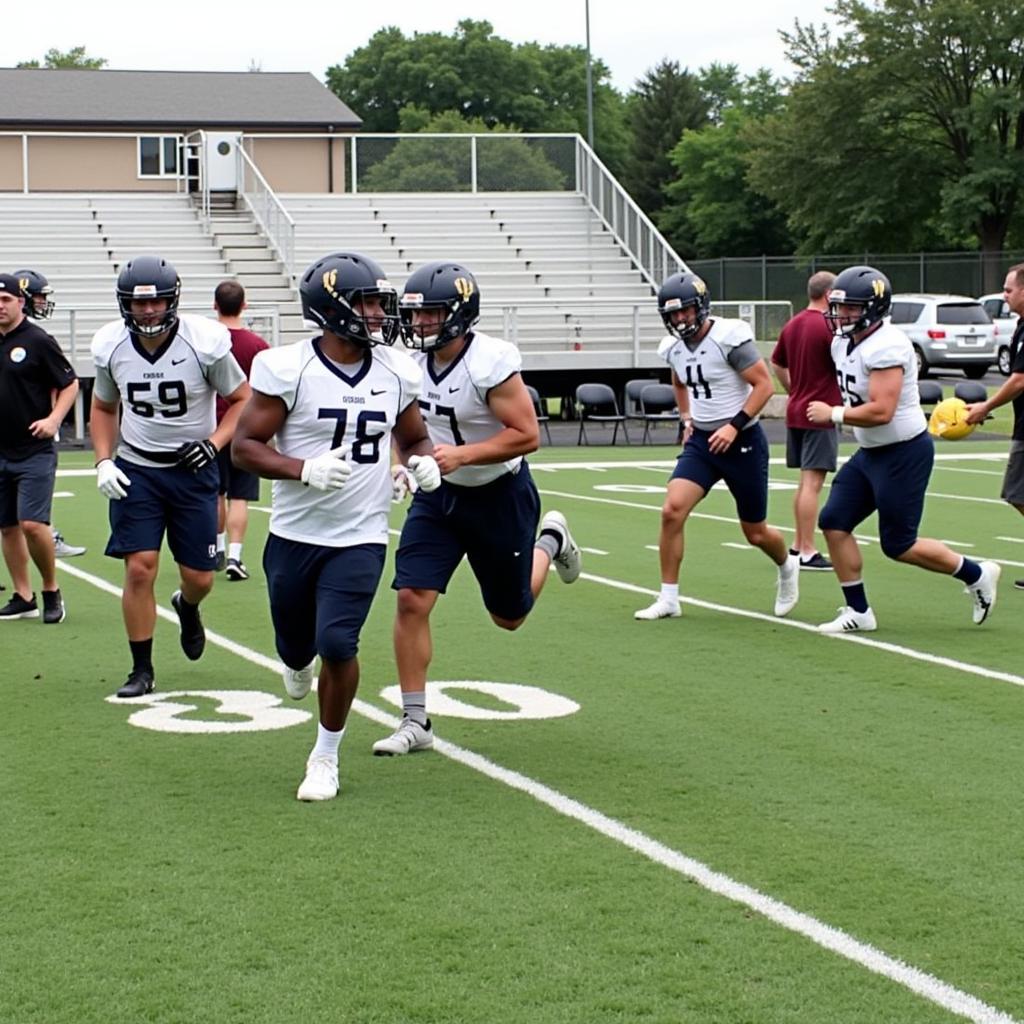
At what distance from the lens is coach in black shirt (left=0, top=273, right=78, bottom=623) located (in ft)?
32.5

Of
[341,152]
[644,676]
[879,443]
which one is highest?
[341,152]

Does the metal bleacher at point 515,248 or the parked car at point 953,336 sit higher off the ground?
the metal bleacher at point 515,248

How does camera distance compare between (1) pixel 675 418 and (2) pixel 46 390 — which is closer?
(2) pixel 46 390

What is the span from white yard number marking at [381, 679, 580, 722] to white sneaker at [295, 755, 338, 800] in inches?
54.5

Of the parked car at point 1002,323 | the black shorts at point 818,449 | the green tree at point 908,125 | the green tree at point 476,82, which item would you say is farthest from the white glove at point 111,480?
the green tree at point 476,82

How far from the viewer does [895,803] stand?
19.9 feet

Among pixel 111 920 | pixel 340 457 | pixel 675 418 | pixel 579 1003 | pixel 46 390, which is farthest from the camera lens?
pixel 675 418

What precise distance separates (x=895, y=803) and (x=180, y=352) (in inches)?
145

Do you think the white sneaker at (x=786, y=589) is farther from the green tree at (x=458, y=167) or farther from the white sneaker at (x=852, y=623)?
the green tree at (x=458, y=167)

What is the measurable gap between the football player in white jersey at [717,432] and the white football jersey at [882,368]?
60 cm

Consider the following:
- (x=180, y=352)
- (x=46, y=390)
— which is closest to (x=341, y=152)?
(x=46, y=390)

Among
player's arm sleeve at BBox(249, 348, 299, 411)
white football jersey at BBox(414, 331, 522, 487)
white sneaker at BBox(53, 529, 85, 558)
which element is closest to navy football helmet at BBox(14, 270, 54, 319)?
white sneaker at BBox(53, 529, 85, 558)

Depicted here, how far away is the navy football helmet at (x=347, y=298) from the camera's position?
6.04m

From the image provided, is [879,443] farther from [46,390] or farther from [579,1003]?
[579,1003]
